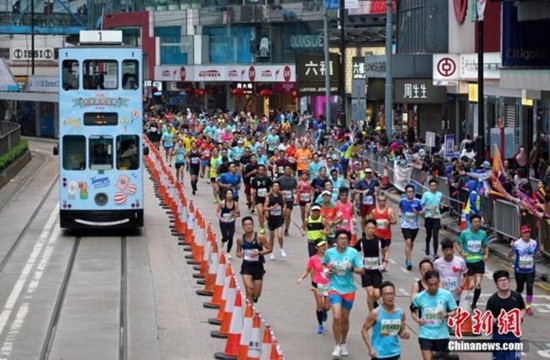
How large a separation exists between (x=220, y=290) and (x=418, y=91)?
98.0 ft

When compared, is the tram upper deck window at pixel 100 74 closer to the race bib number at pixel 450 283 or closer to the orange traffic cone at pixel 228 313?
the orange traffic cone at pixel 228 313

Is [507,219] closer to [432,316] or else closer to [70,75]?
[70,75]

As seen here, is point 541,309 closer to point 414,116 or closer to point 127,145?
point 127,145

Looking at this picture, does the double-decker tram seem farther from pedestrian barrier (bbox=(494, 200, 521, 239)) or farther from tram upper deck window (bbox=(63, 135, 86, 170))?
pedestrian barrier (bbox=(494, 200, 521, 239))

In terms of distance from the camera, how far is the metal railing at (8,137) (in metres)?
56.0

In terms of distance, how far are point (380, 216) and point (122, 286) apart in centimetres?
455

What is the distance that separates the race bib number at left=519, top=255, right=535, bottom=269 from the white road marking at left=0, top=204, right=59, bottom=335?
24.3 feet

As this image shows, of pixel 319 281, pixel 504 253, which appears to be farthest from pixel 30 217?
pixel 319 281

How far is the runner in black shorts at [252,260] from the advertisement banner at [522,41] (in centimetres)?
2175

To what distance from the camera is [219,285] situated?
71.6 feet

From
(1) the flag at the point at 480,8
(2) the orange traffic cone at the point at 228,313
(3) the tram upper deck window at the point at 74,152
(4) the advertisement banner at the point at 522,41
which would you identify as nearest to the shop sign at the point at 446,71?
(4) the advertisement banner at the point at 522,41

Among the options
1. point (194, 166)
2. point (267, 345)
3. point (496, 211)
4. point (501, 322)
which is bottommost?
point (267, 345)

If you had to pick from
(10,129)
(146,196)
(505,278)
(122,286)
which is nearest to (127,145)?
(122,286)

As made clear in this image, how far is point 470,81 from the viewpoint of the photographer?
4656 centimetres
